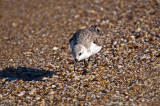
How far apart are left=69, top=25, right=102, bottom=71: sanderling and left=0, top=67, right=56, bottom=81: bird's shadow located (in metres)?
1.10

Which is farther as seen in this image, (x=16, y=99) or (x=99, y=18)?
(x=99, y=18)

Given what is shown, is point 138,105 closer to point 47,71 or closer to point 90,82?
point 90,82

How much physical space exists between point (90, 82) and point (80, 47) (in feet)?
3.12

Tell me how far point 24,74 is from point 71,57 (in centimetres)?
158

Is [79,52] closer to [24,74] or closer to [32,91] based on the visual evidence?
[32,91]

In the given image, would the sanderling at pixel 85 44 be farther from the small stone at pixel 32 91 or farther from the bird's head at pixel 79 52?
the small stone at pixel 32 91

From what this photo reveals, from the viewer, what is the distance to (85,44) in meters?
6.44

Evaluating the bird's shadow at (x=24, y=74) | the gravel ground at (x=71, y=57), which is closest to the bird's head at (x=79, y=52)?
the gravel ground at (x=71, y=57)

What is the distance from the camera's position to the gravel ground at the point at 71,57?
5.63 meters

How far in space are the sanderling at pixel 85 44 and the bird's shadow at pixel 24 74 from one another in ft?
3.60

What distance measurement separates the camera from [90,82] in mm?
6145

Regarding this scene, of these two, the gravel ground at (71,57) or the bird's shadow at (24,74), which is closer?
the gravel ground at (71,57)

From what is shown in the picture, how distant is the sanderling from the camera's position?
616cm

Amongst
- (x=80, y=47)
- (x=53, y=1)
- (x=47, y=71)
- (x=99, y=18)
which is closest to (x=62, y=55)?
(x=47, y=71)
